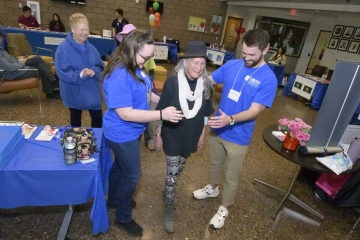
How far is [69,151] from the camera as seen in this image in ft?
4.02

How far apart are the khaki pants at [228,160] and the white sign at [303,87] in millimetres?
4624

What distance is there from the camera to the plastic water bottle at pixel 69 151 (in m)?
1.22

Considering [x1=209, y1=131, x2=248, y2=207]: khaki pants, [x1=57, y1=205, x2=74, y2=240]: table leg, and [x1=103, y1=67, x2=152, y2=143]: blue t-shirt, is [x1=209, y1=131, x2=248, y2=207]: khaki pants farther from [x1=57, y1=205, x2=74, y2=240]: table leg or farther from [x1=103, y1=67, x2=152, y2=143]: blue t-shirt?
[x1=57, y1=205, x2=74, y2=240]: table leg

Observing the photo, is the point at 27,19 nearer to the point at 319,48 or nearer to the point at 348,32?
the point at 348,32

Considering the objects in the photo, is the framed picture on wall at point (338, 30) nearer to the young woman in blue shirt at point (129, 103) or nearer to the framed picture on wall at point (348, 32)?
the framed picture on wall at point (348, 32)

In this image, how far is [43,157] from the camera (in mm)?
1287

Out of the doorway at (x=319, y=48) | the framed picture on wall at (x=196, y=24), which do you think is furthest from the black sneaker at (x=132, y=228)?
the doorway at (x=319, y=48)

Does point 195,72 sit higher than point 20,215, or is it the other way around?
point 195,72

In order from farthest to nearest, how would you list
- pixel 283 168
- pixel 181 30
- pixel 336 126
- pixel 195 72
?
pixel 181 30
pixel 283 168
pixel 336 126
pixel 195 72

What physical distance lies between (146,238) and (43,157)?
886mm

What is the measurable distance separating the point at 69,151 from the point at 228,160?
1.07 m

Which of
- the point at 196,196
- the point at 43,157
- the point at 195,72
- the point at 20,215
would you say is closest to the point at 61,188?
the point at 43,157

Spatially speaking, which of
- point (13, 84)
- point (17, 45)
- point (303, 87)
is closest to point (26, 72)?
point (13, 84)

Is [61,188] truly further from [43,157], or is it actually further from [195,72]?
[195,72]
